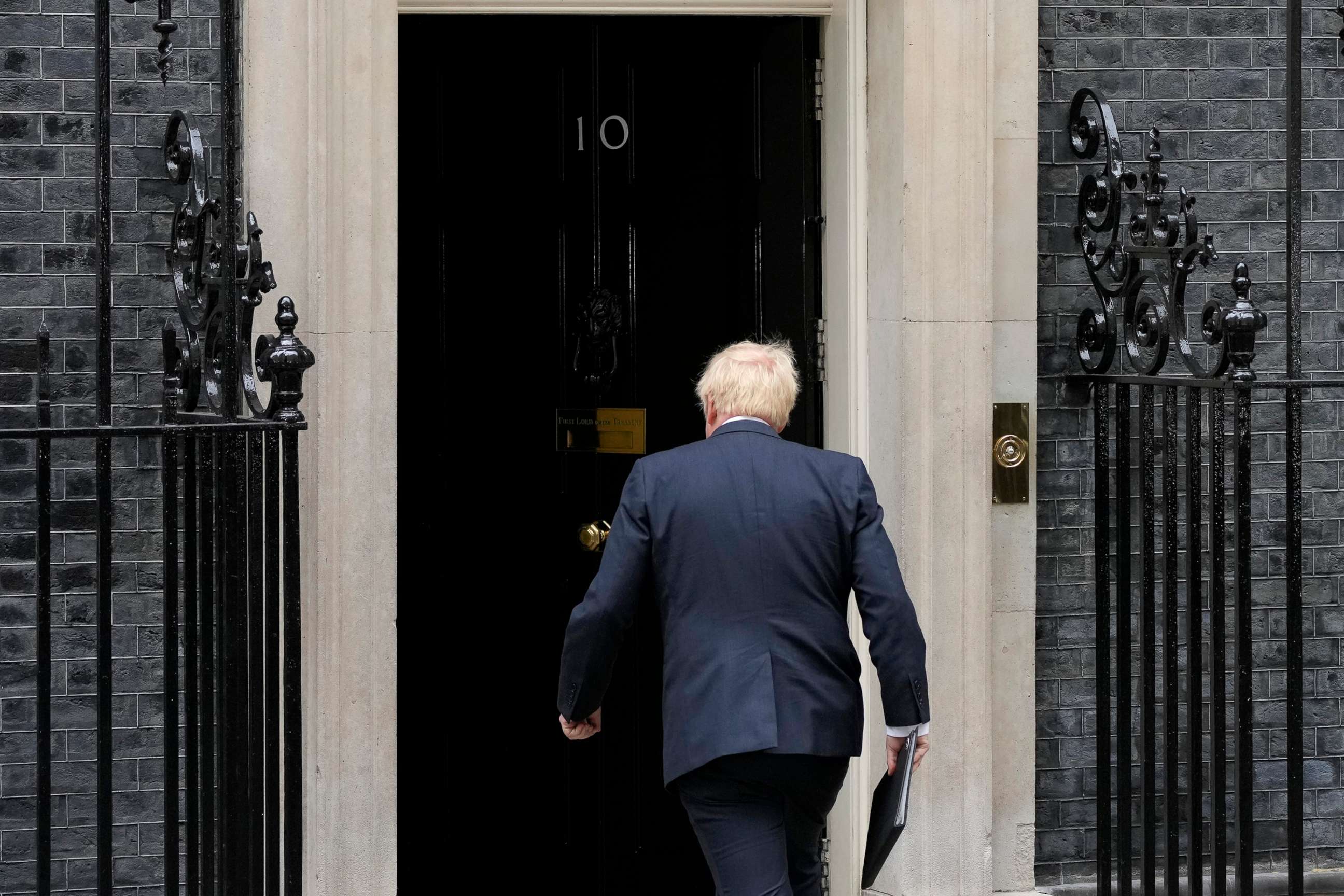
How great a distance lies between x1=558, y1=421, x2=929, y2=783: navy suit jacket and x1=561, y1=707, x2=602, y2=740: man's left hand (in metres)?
0.06

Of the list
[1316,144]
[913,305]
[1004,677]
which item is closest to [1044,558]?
[1004,677]

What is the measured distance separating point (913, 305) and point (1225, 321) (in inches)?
39.5

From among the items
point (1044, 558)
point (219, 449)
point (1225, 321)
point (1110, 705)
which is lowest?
point (1110, 705)

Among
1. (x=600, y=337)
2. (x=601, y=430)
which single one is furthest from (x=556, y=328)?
(x=601, y=430)

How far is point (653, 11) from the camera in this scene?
501 centimetres

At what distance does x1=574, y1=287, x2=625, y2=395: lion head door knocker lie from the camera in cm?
555

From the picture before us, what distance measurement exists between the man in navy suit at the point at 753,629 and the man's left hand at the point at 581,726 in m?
0.03

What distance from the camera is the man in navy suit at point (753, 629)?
138 inches

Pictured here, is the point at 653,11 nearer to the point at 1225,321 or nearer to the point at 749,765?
the point at 1225,321

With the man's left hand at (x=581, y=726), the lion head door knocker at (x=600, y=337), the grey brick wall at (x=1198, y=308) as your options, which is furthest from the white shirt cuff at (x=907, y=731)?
the lion head door knocker at (x=600, y=337)

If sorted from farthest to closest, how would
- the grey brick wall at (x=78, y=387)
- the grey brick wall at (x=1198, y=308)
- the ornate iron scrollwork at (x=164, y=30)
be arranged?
the grey brick wall at (x=1198, y=308), the grey brick wall at (x=78, y=387), the ornate iron scrollwork at (x=164, y=30)

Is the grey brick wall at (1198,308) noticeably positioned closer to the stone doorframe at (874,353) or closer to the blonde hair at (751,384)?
the stone doorframe at (874,353)

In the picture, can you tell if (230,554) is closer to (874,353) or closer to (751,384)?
(751,384)

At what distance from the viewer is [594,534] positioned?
5.55 metres
